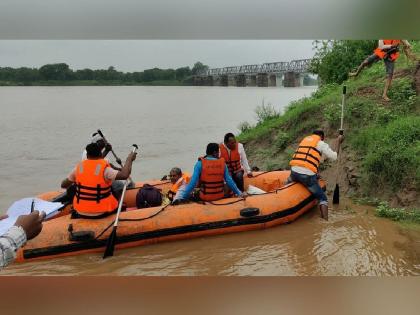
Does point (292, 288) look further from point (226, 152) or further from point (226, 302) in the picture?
point (226, 152)

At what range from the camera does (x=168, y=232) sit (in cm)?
496

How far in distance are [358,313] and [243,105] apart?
26.3m

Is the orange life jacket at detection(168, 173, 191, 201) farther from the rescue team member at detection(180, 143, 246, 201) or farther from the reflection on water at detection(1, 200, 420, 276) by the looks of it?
the reflection on water at detection(1, 200, 420, 276)

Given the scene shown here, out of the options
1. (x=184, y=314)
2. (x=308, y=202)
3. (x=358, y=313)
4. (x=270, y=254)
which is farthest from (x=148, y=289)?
(x=308, y=202)

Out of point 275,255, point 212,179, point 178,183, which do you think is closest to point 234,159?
point 212,179

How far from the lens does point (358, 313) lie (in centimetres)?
82

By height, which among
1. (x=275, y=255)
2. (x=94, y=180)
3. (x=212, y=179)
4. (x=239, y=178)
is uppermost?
(x=94, y=180)

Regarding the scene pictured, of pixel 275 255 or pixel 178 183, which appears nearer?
pixel 275 255

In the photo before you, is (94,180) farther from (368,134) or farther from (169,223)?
(368,134)

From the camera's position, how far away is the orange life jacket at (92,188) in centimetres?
455

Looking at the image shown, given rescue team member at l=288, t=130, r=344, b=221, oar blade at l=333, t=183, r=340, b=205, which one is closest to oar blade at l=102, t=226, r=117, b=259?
rescue team member at l=288, t=130, r=344, b=221

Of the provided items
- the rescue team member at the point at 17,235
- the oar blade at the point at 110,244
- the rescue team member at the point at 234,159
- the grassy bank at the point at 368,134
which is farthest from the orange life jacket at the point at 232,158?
the rescue team member at the point at 17,235

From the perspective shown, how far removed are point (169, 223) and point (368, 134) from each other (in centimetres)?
371

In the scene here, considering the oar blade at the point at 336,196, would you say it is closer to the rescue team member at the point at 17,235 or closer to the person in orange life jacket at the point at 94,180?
the person in orange life jacket at the point at 94,180
